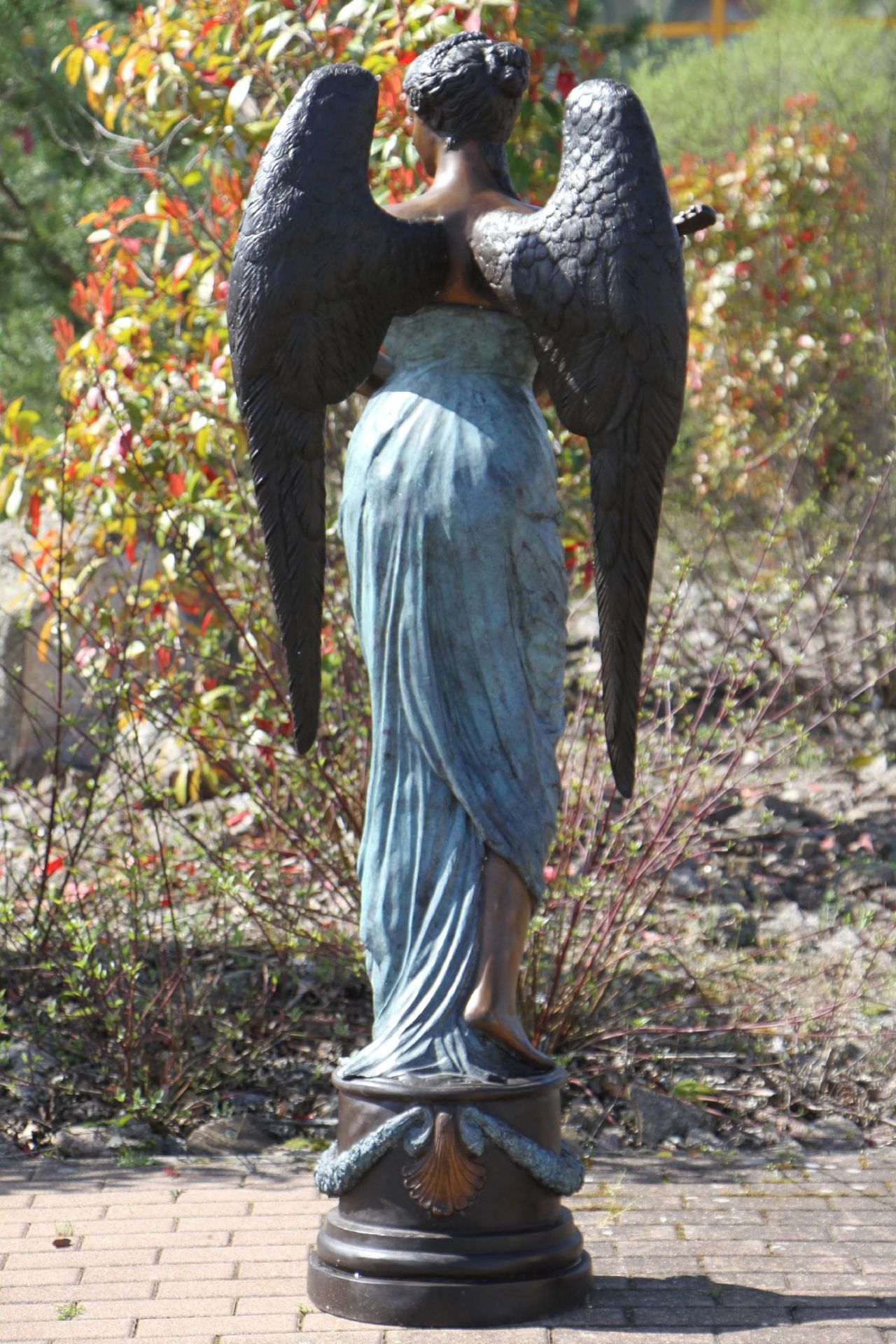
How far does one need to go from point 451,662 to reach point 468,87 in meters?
1.20

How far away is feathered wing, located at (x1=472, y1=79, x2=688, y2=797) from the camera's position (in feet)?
11.9

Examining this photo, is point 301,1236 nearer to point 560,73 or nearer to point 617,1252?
point 617,1252

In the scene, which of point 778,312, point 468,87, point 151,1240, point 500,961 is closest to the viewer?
point 500,961

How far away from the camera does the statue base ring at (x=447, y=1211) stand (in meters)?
3.61

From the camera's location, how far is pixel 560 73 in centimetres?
646

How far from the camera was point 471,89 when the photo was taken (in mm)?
3891

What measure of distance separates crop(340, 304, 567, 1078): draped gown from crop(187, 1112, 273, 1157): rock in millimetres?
1570

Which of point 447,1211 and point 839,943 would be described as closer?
point 447,1211

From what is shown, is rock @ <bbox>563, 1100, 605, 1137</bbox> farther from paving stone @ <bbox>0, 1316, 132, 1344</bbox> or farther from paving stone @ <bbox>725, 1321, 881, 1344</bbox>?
paving stone @ <bbox>0, 1316, 132, 1344</bbox>

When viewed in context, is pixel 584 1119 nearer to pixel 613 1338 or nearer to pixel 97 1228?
pixel 97 1228

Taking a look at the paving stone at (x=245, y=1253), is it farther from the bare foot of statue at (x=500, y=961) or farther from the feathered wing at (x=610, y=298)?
the feathered wing at (x=610, y=298)

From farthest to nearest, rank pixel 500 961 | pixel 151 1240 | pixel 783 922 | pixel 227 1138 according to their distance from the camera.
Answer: pixel 783 922, pixel 227 1138, pixel 151 1240, pixel 500 961

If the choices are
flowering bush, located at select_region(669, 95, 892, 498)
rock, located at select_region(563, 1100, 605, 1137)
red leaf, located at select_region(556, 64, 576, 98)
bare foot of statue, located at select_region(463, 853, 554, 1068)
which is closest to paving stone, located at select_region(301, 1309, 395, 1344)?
bare foot of statue, located at select_region(463, 853, 554, 1068)

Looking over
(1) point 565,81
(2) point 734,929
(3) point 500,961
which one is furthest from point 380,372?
(2) point 734,929
